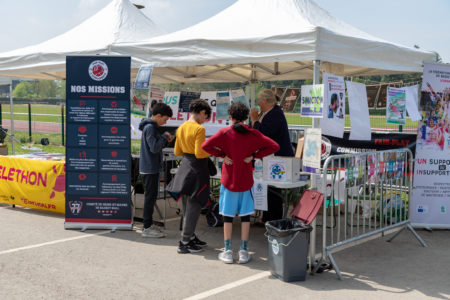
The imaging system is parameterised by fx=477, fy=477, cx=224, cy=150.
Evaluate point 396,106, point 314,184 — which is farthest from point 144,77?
point 396,106

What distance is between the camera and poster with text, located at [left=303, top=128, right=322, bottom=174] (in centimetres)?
484

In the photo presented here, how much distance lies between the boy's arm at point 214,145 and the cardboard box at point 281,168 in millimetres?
813

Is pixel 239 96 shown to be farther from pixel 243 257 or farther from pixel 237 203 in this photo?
pixel 243 257

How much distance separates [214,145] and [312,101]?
112cm

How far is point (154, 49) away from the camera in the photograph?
6.26m

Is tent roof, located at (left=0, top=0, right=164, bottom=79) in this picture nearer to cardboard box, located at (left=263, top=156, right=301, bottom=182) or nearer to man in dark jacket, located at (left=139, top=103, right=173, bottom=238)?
man in dark jacket, located at (left=139, top=103, right=173, bottom=238)

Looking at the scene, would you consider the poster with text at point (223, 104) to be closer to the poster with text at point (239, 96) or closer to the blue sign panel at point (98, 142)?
the poster with text at point (239, 96)

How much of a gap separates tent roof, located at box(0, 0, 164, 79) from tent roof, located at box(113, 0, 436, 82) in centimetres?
86

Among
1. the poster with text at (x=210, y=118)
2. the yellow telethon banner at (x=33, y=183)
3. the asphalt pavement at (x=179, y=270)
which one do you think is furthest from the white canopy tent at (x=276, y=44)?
the yellow telethon banner at (x=33, y=183)

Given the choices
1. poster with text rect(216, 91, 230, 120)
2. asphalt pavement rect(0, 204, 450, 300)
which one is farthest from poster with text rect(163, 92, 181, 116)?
asphalt pavement rect(0, 204, 450, 300)

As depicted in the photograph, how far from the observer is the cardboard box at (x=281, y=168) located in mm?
5496

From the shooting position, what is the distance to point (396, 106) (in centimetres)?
627

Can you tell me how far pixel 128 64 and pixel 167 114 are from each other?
0.90 m

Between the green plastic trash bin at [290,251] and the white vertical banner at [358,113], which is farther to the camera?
the white vertical banner at [358,113]
